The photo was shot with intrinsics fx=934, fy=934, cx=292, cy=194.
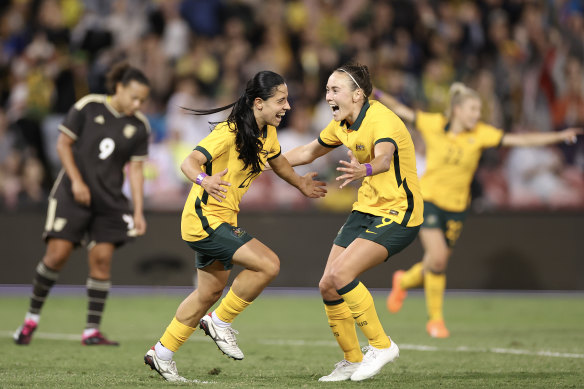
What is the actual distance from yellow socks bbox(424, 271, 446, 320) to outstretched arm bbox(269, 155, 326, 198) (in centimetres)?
307

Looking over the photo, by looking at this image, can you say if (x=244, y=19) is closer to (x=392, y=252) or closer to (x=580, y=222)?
(x=580, y=222)

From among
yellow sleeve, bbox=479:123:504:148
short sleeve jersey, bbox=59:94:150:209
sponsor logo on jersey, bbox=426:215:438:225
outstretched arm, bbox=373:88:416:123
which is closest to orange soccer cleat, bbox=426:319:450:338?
sponsor logo on jersey, bbox=426:215:438:225

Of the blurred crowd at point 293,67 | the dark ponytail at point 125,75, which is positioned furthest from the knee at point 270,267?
the blurred crowd at point 293,67

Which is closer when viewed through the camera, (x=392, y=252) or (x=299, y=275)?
(x=392, y=252)

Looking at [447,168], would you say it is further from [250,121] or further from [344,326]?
[250,121]

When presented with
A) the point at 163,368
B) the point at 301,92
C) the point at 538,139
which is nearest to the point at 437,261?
the point at 538,139

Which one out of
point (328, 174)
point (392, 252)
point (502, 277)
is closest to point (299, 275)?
point (328, 174)

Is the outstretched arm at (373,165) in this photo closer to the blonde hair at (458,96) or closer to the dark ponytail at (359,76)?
the dark ponytail at (359,76)

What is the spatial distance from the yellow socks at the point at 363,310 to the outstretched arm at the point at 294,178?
2.71ft

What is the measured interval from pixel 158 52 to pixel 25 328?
24.6ft

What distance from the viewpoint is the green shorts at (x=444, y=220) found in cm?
930

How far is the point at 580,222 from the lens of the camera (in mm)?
12750

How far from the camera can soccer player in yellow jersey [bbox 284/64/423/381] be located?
19.8ft

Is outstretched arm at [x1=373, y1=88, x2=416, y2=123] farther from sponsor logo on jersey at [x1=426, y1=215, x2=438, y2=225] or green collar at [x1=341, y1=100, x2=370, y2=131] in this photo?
green collar at [x1=341, y1=100, x2=370, y2=131]
